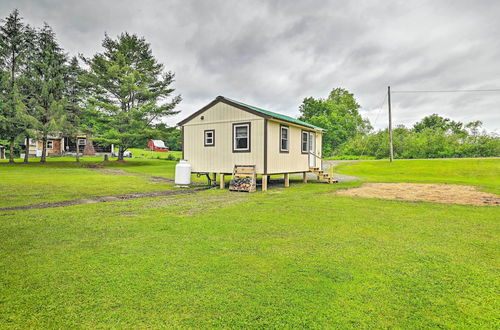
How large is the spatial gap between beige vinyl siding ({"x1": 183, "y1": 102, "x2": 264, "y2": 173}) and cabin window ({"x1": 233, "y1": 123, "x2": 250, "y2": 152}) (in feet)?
0.56

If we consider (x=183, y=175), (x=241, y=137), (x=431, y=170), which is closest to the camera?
(x=241, y=137)

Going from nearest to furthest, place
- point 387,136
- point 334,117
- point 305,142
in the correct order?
1. point 305,142
2. point 387,136
3. point 334,117

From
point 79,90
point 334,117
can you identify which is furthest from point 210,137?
point 334,117

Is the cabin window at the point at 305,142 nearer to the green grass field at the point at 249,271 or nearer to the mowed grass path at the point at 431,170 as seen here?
the mowed grass path at the point at 431,170

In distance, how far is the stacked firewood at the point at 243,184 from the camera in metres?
11.7

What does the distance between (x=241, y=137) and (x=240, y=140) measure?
16 cm

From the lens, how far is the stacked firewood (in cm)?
1166

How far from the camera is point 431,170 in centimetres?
2106

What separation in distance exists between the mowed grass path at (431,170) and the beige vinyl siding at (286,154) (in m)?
5.57

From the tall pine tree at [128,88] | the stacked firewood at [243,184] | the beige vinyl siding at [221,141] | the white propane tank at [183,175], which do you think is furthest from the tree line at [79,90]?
the stacked firewood at [243,184]

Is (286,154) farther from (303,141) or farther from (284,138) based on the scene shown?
(303,141)

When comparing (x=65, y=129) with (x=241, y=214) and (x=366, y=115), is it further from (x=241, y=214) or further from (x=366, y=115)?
(x=366, y=115)

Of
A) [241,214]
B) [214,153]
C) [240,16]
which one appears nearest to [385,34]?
[240,16]

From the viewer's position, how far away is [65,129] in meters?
27.0
